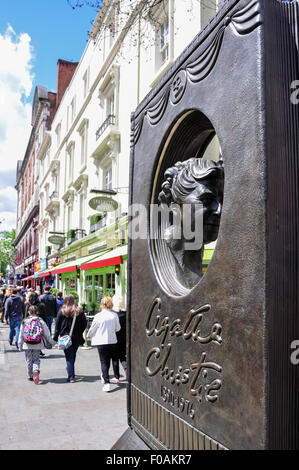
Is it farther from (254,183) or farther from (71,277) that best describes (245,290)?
(71,277)

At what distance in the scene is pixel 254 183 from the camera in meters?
1.49

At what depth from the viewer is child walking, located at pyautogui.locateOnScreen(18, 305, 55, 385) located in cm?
651

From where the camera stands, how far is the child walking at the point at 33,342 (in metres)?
6.51

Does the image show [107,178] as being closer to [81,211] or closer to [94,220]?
[94,220]

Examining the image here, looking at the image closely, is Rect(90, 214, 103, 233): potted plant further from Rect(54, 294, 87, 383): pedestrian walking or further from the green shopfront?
Rect(54, 294, 87, 383): pedestrian walking

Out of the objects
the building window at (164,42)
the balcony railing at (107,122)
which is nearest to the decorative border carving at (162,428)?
the building window at (164,42)

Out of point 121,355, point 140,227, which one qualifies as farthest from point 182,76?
point 121,355

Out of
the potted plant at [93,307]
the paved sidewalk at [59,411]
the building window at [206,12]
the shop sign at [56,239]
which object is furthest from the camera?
the shop sign at [56,239]

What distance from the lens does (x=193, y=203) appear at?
2.07m

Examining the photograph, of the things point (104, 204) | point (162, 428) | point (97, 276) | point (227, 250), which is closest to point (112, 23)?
point (227, 250)

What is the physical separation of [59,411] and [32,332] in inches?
77.5

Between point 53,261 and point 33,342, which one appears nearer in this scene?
point 33,342
